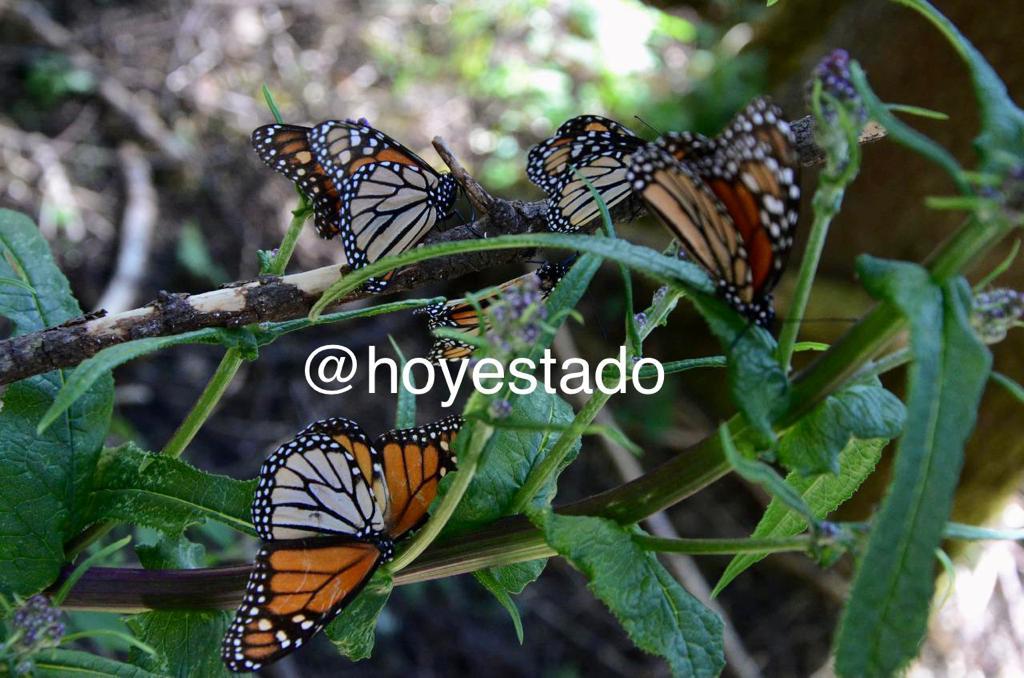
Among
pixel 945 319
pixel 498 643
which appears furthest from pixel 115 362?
pixel 498 643

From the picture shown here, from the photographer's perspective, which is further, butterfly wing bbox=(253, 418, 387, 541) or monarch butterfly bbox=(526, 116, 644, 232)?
monarch butterfly bbox=(526, 116, 644, 232)

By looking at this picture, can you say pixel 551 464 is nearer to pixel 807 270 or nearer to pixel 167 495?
pixel 807 270

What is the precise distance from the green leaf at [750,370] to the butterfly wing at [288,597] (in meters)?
0.44

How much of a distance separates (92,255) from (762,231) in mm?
2861

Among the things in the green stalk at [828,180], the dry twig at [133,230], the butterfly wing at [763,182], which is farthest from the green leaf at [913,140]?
the dry twig at [133,230]

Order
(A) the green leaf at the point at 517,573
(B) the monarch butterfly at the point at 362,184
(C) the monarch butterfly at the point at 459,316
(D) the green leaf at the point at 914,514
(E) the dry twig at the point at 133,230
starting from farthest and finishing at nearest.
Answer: (E) the dry twig at the point at 133,230 → (B) the monarch butterfly at the point at 362,184 → (C) the monarch butterfly at the point at 459,316 → (A) the green leaf at the point at 517,573 → (D) the green leaf at the point at 914,514

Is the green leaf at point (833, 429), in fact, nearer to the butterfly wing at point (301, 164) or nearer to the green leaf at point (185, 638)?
the green leaf at point (185, 638)

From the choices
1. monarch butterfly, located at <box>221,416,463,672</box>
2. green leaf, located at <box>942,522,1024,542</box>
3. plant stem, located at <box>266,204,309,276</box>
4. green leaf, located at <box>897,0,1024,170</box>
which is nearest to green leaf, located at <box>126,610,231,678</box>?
monarch butterfly, located at <box>221,416,463,672</box>

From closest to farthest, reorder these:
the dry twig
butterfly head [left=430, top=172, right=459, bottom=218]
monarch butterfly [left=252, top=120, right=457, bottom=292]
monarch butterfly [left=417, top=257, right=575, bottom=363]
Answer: monarch butterfly [left=417, top=257, right=575, bottom=363] → monarch butterfly [left=252, top=120, right=457, bottom=292] → butterfly head [left=430, top=172, right=459, bottom=218] → the dry twig

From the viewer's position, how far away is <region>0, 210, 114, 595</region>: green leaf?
3.55 ft

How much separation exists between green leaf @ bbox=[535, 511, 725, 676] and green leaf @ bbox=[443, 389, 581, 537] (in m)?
0.09

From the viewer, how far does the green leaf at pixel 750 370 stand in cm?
80

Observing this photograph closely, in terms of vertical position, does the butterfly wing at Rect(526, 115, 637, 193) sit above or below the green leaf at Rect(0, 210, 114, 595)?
above

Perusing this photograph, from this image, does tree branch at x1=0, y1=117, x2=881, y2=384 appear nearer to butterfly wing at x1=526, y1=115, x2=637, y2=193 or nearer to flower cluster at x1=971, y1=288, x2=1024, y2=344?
butterfly wing at x1=526, y1=115, x2=637, y2=193
